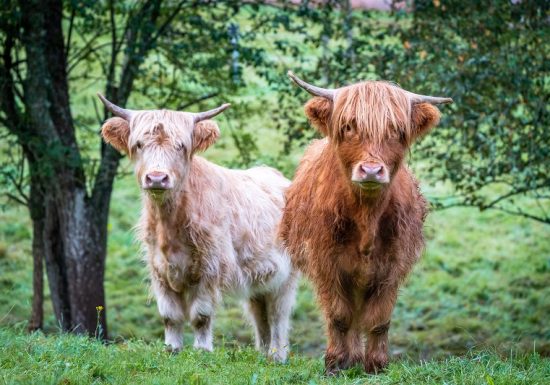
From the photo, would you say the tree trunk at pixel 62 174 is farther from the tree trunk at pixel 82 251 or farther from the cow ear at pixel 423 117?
the cow ear at pixel 423 117

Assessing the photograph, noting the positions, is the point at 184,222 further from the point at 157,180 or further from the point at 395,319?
the point at 395,319

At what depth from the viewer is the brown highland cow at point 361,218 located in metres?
5.68

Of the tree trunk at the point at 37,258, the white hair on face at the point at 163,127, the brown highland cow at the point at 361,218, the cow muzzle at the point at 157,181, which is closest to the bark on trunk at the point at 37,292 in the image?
the tree trunk at the point at 37,258

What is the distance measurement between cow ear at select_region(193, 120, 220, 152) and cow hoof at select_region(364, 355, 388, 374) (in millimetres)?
2593

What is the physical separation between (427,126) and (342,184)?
707 millimetres

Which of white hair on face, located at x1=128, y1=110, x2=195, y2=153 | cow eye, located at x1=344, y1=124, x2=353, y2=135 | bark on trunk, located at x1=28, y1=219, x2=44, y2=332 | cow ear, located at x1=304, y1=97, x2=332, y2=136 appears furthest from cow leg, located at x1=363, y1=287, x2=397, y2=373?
bark on trunk, located at x1=28, y1=219, x2=44, y2=332

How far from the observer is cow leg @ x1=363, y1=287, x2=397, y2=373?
5.93 m

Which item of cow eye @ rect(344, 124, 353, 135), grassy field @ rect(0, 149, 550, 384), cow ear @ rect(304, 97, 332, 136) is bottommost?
grassy field @ rect(0, 149, 550, 384)

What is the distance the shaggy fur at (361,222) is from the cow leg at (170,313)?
5.52 feet

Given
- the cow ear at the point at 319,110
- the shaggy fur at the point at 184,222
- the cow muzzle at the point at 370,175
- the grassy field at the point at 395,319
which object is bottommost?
the grassy field at the point at 395,319

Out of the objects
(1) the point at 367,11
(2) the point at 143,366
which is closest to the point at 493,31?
(1) the point at 367,11

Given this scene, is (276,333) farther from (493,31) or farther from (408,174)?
(493,31)

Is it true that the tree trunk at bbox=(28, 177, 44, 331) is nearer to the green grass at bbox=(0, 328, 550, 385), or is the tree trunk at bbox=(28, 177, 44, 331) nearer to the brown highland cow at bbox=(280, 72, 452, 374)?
the green grass at bbox=(0, 328, 550, 385)

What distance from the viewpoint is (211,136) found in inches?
302
